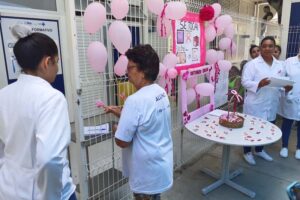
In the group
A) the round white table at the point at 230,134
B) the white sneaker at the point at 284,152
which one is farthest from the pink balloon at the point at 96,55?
the white sneaker at the point at 284,152

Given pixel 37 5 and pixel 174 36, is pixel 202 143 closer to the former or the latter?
pixel 174 36

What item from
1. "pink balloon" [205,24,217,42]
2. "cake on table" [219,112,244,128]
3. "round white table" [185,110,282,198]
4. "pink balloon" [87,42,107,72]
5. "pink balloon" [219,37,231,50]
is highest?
"pink balloon" [205,24,217,42]

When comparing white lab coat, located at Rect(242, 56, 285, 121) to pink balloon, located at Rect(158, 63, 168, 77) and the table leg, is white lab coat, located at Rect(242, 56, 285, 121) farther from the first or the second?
pink balloon, located at Rect(158, 63, 168, 77)

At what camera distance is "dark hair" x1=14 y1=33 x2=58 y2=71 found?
88cm

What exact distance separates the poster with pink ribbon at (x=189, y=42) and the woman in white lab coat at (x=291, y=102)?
1.27 metres

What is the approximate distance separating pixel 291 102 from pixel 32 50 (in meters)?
3.14

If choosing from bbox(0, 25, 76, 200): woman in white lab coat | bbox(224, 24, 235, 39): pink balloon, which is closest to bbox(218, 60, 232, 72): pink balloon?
bbox(224, 24, 235, 39): pink balloon

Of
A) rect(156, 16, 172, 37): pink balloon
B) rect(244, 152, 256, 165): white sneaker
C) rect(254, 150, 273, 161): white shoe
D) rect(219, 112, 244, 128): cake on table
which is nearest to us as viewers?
rect(156, 16, 172, 37): pink balloon

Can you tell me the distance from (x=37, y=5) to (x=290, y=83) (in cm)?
256

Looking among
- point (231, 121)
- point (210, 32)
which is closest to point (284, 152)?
point (231, 121)

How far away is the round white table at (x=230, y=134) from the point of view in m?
1.91

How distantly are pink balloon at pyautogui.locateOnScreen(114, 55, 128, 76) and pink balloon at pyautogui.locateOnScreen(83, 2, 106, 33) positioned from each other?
26cm

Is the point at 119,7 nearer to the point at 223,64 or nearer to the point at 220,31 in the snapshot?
the point at 220,31

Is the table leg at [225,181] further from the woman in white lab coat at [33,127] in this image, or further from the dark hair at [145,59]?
the woman in white lab coat at [33,127]
